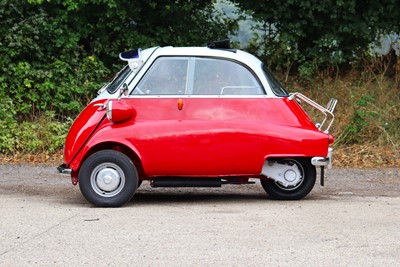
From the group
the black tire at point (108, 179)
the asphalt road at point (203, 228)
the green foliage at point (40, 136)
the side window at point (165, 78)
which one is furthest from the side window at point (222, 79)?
the green foliage at point (40, 136)

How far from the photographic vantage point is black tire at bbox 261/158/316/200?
1086 centimetres

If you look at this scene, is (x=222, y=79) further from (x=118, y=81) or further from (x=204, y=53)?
(x=118, y=81)

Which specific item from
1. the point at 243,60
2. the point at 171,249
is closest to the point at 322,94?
the point at 243,60

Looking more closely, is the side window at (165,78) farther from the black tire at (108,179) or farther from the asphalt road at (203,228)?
the asphalt road at (203,228)

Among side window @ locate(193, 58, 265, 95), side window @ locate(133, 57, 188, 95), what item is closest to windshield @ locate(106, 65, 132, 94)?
side window @ locate(133, 57, 188, 95)

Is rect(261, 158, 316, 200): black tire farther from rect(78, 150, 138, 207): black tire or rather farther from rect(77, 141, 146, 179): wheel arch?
rect(78, 150, 138, 207): black tire

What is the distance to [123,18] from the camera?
17750 mm

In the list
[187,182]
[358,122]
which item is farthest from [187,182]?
[358,122]

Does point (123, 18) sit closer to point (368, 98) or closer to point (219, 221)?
point (368, 98)

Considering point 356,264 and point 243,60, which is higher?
point 243,60

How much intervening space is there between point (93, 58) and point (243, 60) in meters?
7.36

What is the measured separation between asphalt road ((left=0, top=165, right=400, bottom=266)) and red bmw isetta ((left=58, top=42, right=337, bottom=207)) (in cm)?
35

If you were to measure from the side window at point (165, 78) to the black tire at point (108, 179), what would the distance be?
85cm

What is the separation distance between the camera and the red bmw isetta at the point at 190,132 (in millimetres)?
10422
